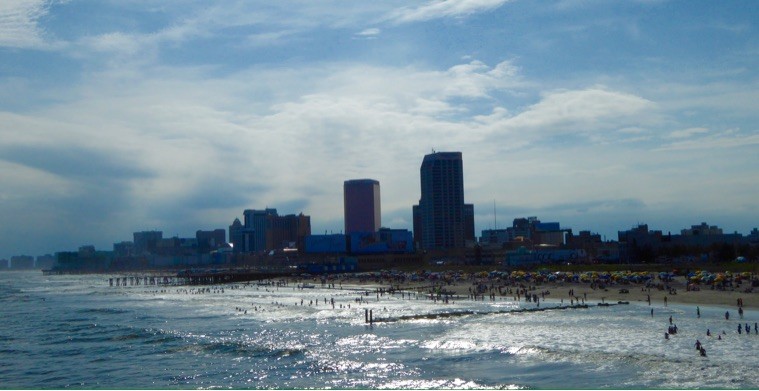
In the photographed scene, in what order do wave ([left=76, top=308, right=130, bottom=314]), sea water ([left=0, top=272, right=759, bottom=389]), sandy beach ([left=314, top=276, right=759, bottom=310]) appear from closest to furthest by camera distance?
sea water ([left=0, top=272, right=759, bottom=389]) → sandy beach ([left=314, top=276, right=759, bottom=310]) → wave ([left=76, top=308, right=130, bottom=314])

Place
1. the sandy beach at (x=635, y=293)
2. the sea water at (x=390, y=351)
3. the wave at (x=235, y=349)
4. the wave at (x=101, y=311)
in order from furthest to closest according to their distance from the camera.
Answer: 1. the wave at (x=101, y=311)
2. the sandy beach at (x=635, y=293)
3. the wave at (x=235, y=349)
4. the sea water at (x=390, y=351)

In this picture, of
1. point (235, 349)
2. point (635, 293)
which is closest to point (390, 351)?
point (235, 349)

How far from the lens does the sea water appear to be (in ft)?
113

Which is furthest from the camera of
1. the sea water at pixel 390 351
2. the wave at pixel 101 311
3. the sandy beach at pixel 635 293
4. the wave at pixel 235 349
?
the wave at pixel 101 311

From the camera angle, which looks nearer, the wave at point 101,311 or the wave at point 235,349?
the wave at point 235,349

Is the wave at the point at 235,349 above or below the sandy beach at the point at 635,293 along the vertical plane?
below

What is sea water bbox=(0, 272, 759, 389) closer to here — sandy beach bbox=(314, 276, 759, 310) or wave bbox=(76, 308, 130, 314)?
sandy beach bbox=(314, 276, 759, 310)

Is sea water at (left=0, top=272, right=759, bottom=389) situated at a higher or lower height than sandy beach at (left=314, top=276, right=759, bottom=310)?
lower

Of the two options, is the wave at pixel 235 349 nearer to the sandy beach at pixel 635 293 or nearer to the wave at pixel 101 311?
the wave at pixel 101 311

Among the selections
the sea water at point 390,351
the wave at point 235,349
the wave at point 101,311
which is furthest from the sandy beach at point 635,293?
the wave at point 101,311

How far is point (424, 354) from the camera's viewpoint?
41.4m

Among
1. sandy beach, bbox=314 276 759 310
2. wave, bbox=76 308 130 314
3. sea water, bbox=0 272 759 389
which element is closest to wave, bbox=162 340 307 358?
sea water, bbox=0 272 759 389

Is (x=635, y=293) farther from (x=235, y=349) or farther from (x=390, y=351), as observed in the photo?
(x=235, y=349)

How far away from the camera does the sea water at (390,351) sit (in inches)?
1351
